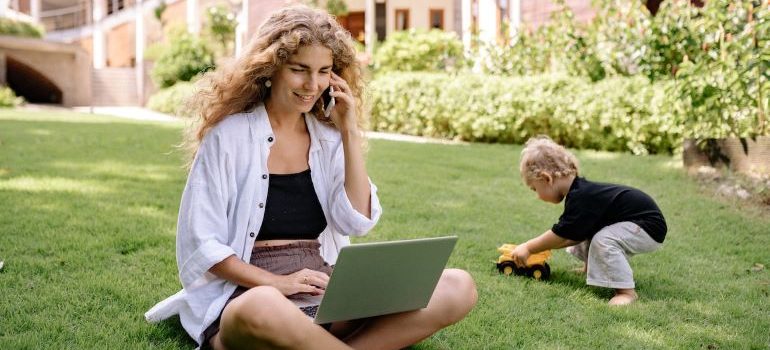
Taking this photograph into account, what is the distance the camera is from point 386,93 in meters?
12.5

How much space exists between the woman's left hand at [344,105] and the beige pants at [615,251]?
159cm

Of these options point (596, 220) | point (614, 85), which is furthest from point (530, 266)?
point (614, 85)

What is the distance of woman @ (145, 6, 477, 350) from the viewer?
2529 millimetres

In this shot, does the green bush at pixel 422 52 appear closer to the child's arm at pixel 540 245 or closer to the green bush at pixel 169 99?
the green bush at pixel 169 99

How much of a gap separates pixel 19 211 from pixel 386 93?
8.16m

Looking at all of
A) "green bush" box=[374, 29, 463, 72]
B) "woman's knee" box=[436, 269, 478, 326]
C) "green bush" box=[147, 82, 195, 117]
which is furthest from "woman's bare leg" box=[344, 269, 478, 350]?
"green bush" box=[147, 82, 195, 117]

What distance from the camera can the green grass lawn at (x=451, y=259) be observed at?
3.00 meters

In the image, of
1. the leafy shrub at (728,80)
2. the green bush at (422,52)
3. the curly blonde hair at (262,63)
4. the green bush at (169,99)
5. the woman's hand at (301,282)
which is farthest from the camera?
the green bush at (169,99)

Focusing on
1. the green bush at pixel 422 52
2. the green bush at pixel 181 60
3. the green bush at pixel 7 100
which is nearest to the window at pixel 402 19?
the green bush at pixel 181 60

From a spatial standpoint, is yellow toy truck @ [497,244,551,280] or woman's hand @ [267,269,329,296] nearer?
woman's hand @ [267,269,329,296]

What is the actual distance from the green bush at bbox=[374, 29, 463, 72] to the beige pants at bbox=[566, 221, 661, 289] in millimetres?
10032

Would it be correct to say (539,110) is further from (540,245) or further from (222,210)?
(222,210)

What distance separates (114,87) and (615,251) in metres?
24.8

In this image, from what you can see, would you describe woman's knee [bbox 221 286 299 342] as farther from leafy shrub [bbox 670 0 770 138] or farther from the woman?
leafy shrub [bbox 670 0 770 138]
